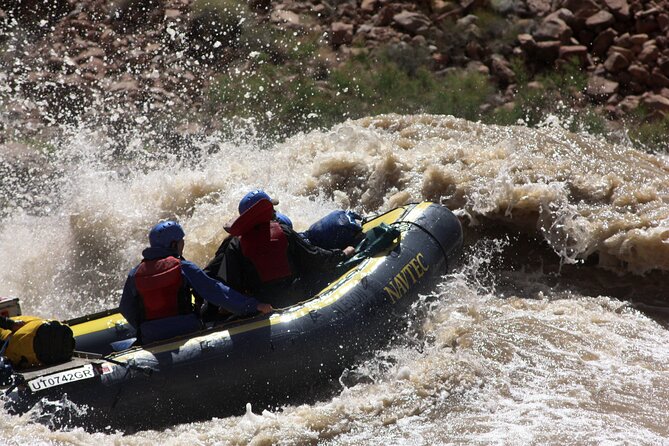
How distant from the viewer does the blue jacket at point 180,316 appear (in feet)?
19.6

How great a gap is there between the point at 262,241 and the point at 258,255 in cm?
10

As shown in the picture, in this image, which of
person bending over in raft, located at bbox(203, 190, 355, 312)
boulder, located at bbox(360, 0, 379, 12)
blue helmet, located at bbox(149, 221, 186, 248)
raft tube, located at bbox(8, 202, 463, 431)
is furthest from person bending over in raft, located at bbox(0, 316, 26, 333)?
boulder, located at bbox(360, 0, 379, 12)

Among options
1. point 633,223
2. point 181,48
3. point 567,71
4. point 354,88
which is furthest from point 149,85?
point 633,223

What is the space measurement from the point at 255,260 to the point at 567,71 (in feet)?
26.8

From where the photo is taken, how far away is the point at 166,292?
19.5 ft

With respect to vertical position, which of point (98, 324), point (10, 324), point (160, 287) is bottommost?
point (98, 324)

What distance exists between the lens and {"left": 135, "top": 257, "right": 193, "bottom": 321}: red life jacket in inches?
233

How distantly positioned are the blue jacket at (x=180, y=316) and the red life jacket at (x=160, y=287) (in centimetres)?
4

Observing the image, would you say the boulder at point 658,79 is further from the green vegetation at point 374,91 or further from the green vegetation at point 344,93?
the green vegetation at point 344,93

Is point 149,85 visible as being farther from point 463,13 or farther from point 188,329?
point 188,329

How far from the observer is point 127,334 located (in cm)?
657

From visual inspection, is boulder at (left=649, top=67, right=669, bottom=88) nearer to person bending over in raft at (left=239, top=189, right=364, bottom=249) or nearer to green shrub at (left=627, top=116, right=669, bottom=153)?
green shrub at (left=627, top=116, right=669, bottom=153)

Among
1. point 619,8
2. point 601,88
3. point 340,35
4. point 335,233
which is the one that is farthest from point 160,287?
point 619,8

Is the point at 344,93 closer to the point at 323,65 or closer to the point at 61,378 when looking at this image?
the point at 323,65
